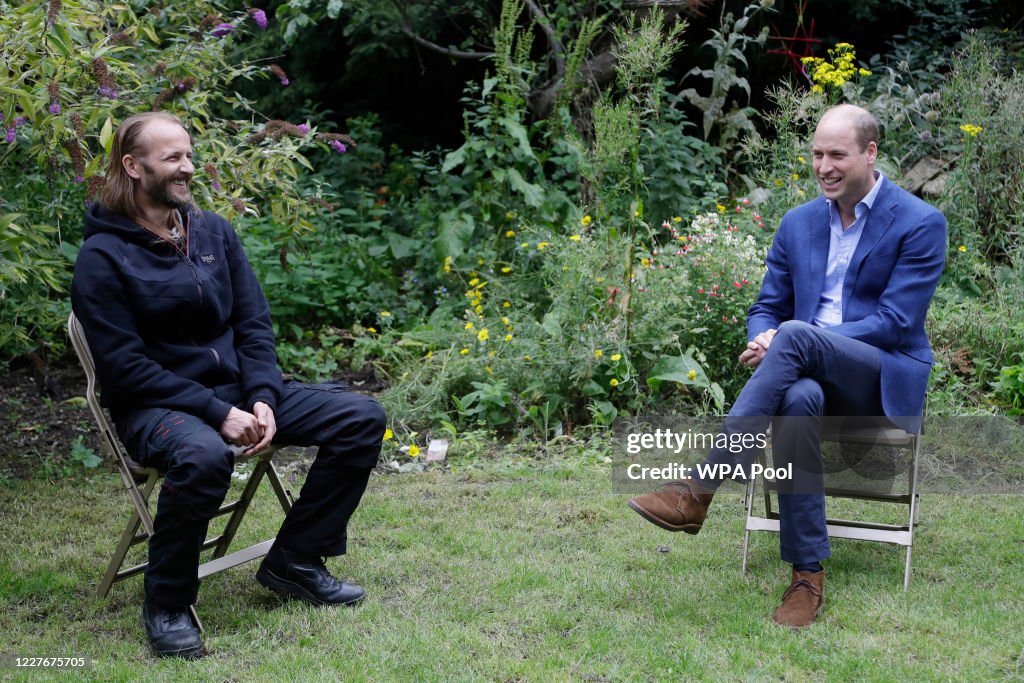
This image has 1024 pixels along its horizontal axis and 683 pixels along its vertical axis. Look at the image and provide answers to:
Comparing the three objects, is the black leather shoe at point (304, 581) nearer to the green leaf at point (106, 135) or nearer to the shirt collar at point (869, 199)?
the green leaf at point (106, 135)

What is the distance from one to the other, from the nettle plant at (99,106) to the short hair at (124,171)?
1.50 ft

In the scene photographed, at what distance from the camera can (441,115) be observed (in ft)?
31.0

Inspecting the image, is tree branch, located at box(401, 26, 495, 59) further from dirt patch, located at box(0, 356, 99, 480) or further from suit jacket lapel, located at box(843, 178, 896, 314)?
suit jacket lapel, located at box(843, 178, 896, 314)

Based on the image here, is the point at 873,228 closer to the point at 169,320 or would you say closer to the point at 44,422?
the point at 169,320

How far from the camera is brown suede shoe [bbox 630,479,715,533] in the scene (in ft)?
10.7

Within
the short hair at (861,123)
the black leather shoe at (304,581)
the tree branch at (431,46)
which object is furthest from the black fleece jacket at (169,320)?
the tree branch at (431,46)

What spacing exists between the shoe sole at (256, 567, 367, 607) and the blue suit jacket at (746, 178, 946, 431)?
1.87 m

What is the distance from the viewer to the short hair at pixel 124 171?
3.36 metres

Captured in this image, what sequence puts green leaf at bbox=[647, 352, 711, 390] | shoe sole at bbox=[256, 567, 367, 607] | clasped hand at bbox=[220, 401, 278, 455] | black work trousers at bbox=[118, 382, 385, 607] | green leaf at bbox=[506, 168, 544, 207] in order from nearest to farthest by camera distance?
black work trousers at bbox=[118, 382, 385, 607] → clasped hand at bbox=[220, 401, 278, 455] → shoe sole at bbox=[256, 567, 367, 607] → green leaf at bbox=[647, 352, 711, 390] → green leaf at bbox=[506, 168, 544, 207]

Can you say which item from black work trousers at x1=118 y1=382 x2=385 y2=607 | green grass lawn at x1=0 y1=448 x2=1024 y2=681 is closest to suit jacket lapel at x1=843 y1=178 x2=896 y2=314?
green grass lawn at x1=0 y1=448 x2=1024 y2=681

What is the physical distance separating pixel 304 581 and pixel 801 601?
1576 millimetres

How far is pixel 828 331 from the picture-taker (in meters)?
3.45

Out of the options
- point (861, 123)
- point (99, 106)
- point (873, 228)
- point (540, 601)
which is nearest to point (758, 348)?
point (873, 228)

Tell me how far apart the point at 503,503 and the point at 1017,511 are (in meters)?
2.09
